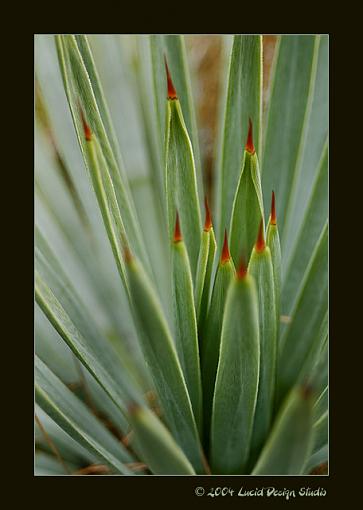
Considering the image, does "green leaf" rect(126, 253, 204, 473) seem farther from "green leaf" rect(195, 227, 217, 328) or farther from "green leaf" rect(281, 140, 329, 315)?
"green leaf" rect(281, 140, 329, 315)

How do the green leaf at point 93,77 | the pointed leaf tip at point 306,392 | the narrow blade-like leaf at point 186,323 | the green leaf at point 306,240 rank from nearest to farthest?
the pointed leaf tip at point 306,392, the narrow blade-like leaf at point 186,323, the green leaf at point 93,77, the green leaf at point 306,240

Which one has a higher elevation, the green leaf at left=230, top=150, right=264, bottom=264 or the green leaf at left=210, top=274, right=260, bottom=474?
the green leaf at left=230, top=150, right=264, bottom=264

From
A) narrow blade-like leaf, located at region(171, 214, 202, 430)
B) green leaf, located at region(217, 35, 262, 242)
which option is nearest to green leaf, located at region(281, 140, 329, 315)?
green leaf, located at region(217, 35, 262, 242)

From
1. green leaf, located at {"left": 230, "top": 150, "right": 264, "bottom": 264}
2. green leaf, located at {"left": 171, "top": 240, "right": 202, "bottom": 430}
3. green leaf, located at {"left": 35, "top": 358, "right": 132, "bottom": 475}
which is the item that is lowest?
green leaf, located at {"left": 35, "top": 358, "right": 132, "bottom": 475}

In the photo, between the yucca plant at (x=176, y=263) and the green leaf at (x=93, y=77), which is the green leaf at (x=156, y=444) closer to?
the yucca plant at (x=176, y=263)

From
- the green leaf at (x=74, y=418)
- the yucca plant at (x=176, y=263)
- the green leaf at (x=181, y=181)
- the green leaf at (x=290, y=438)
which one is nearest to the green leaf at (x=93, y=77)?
the yucca plant at (x=176, y=263)

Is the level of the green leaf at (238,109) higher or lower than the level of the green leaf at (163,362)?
higher

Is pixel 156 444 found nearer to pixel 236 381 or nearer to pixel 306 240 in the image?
pixel 236 381
